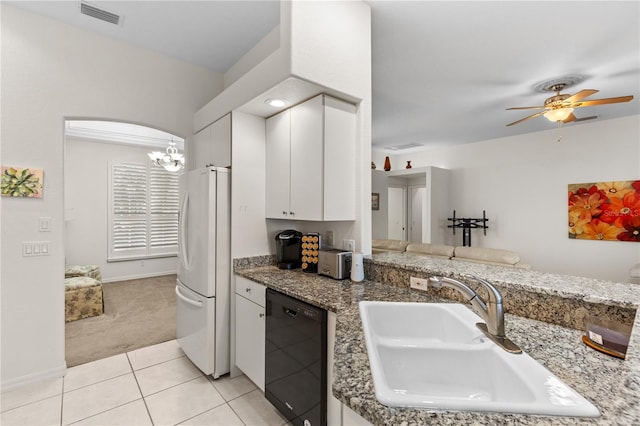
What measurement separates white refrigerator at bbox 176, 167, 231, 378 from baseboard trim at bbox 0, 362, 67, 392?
39.1 inches

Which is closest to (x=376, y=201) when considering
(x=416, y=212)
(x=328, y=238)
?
(x=416, y=212)

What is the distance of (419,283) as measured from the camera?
1784mm

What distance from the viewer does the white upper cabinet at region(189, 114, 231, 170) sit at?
256 centimetres

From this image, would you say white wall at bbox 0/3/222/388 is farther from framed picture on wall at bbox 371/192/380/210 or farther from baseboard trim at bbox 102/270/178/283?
framed picture on wall at bbox 371/192/380/210

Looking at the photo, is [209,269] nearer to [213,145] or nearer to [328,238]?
[328,238]

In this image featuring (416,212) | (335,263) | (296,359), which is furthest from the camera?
(416,212)

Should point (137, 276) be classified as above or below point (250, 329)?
below

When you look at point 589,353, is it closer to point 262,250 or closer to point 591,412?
point 591,412

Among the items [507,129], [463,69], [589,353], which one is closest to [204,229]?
[589,353]

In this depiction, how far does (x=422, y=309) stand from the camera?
59.0 inches

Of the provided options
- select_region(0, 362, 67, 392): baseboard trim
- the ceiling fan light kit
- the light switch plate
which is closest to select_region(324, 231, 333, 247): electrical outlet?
the light switch plate

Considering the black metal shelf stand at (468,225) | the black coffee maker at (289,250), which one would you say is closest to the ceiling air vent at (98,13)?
the black coffee maker at (289,250)

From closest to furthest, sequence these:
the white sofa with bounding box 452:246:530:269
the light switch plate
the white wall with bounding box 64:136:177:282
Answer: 1. the light switch plate
2. the white sofa with bounding box 452:246:530:269
3. the white wall with bounding box 64:136:177:282

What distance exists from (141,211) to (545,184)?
758 centimetres
